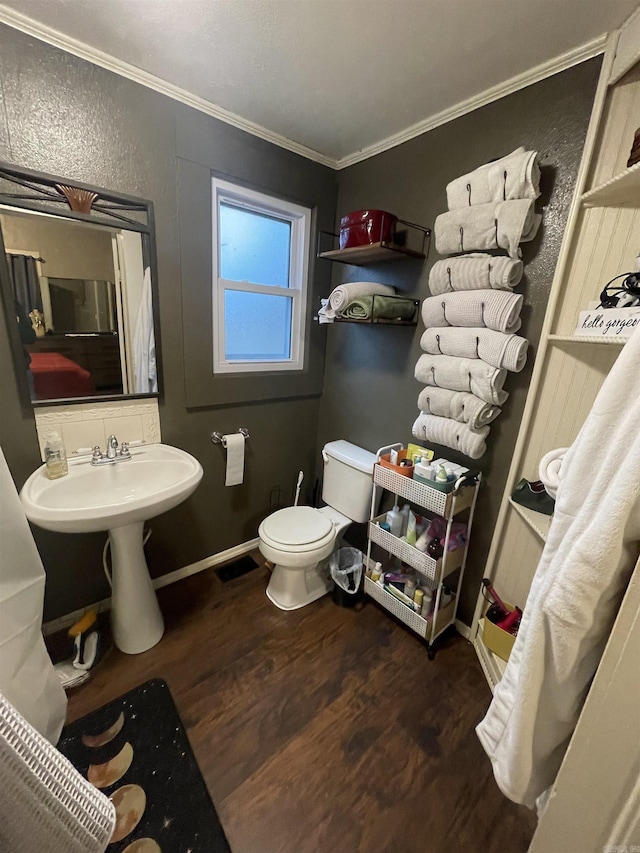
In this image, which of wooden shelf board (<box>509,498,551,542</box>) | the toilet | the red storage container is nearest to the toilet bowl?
the toilet

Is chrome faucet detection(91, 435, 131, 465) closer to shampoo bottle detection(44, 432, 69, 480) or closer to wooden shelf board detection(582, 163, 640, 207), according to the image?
shampoo bottle detection(44, 432, 69, 480)

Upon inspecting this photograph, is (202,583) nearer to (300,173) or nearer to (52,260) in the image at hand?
(52,260)

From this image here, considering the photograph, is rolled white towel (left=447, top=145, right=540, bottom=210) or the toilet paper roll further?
the toilet paper roll

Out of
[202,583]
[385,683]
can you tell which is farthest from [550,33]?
[202,583]

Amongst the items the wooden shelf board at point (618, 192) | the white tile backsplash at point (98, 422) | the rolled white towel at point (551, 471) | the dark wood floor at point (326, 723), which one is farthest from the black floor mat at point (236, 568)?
the wooden shelf board at point (618, 192)

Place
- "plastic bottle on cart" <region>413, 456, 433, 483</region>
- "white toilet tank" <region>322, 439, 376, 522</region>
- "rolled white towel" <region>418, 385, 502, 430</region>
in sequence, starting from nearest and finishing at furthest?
"rolled white towel" <region>418, 385, 502, 430</region>, "plastic bottle on cart" <region>413, 456, 433, 483</region>, "white toilet tank" <region>322, 439, 376, 522</region>

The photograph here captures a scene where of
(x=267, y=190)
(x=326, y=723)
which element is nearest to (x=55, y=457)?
(x=326, y=723)

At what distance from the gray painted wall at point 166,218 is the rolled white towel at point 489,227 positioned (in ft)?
2.77

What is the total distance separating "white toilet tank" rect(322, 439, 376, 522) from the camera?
187 centimetres

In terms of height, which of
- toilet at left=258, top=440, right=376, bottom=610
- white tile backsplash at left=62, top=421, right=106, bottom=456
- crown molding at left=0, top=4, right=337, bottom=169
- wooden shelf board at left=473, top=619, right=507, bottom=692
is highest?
crown molding at left=0, top=4, right=337, bottom=169

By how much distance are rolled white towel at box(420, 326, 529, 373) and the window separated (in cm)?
89

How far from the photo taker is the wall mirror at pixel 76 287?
49.6 inches

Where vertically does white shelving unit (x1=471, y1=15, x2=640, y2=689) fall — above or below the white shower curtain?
above

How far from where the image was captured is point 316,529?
70.2 inches
